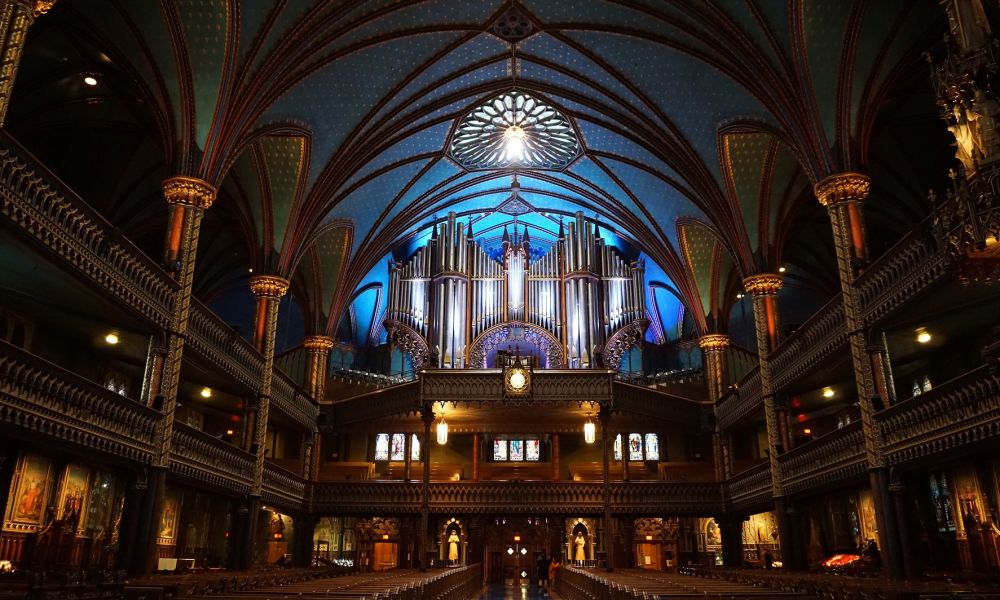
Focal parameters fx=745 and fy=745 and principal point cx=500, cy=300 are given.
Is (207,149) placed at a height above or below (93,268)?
above

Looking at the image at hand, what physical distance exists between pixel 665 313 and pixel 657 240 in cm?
573

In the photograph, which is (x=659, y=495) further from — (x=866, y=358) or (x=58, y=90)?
(x=58, y=90)

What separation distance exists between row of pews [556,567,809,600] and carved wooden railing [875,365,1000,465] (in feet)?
13.5

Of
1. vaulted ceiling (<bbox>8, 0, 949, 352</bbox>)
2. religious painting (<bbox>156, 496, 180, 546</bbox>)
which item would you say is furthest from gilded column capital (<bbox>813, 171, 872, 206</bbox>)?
religious painting (<bbox>156, 496, 180, 546</bbox>)

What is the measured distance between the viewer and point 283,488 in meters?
22.5

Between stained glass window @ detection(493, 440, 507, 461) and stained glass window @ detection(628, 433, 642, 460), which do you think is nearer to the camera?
stained glass window @ detection(628, 433, 642, 460)

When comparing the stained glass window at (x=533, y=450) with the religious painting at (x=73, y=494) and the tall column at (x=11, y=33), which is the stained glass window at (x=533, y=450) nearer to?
the religious painting at (x=73, y=494)

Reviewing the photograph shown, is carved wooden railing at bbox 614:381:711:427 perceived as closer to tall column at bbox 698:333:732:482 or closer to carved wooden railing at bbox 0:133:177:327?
tall column at bbox 698:333:732:482

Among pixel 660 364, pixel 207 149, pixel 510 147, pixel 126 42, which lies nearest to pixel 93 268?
pixel 207 149

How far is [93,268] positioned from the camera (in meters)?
13.2

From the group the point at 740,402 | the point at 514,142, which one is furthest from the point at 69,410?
the point at 740,402

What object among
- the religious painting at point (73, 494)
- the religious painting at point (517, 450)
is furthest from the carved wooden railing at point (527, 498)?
the religious painting at point (73, 494)

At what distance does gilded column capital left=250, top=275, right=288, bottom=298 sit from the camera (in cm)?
2216

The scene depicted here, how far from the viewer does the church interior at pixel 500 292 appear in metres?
13.2
